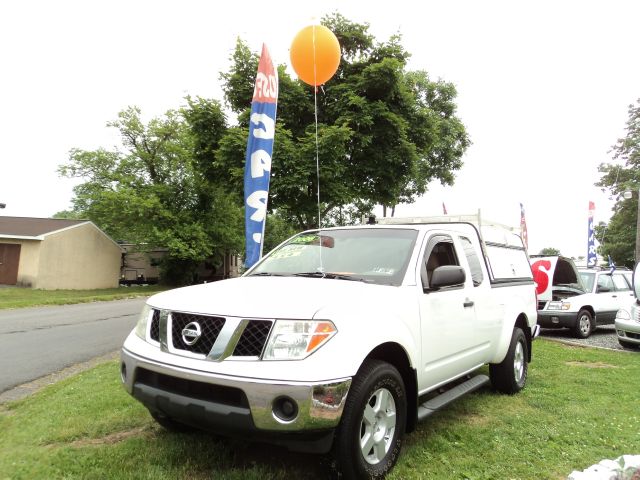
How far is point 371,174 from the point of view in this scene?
17297 mm

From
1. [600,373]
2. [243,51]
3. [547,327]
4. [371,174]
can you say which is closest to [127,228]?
[243,51]

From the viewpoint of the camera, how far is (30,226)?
28938 millimetres

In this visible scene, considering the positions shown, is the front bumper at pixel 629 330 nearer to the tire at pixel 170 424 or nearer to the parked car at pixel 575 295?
the parked car at pixel 575 295

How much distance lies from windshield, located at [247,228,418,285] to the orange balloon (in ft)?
14.1

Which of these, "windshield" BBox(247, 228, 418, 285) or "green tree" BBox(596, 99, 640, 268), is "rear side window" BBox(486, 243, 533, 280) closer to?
"windshield" BBox(247, 228, 418, 285)

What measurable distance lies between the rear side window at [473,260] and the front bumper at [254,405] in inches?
98.8

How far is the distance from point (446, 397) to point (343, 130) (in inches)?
465

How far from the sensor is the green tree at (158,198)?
31219 millimetres

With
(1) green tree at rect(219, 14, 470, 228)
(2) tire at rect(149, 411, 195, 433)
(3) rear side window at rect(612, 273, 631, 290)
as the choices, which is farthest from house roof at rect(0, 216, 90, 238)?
(3) rear side window at rect(612, 273, 631, 290)

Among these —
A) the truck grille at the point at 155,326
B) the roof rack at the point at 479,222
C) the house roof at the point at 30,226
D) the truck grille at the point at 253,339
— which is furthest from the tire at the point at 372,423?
the house roof at the point at 30,226

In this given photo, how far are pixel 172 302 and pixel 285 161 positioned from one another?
1226cm

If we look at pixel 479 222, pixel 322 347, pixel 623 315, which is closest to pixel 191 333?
pixel 322 347

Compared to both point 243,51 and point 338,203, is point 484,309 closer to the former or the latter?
point 338,203

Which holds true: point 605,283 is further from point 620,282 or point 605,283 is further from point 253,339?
point 253,339
